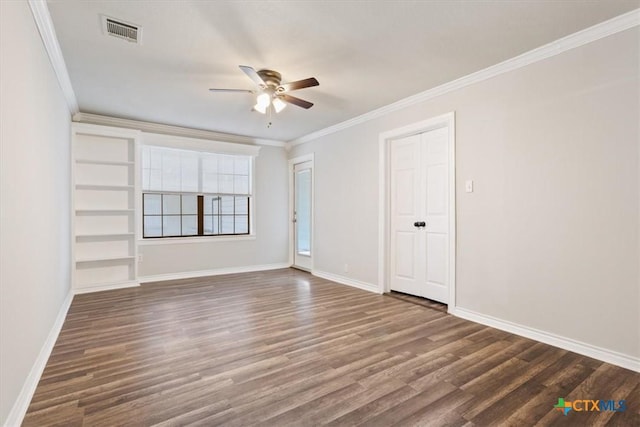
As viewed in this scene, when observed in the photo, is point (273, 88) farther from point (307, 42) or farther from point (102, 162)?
point (102, 162)

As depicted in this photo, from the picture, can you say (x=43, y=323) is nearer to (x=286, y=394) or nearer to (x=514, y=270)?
(x=286, y=394)

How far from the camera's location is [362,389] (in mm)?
2062

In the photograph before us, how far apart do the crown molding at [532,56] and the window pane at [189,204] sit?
3.36 m

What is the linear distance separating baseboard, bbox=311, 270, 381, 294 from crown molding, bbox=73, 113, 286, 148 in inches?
105

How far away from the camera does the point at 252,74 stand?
2861 millimetres

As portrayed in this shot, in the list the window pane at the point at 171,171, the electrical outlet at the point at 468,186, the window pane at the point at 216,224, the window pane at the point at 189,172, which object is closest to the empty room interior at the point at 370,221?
the electrical outlet at the point at 468,186

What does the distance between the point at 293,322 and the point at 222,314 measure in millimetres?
838

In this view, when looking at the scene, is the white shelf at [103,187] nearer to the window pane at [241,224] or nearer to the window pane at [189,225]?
the window pane at [189,225]

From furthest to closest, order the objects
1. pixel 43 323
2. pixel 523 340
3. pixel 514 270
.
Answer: pixel 514 270
pixel 523 340
pixel 43 323

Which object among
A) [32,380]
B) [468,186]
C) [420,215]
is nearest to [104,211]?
[32,380]

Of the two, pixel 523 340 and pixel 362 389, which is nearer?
pixel 362 389

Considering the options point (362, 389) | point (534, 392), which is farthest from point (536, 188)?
point (362, 389)

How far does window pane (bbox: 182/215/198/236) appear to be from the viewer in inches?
223

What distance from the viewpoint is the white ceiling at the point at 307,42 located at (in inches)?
89.4
